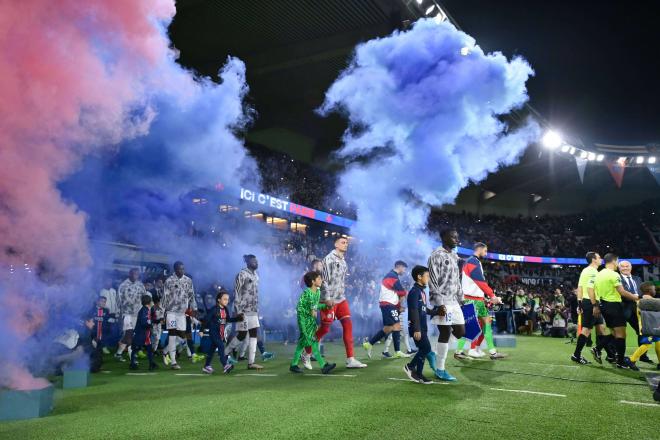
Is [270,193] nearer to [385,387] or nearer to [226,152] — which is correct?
[226,152]

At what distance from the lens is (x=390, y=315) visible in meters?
9.72

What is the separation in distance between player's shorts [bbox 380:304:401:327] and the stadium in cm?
4

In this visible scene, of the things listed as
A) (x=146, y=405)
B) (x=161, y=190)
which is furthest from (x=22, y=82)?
(x=161, y=190)

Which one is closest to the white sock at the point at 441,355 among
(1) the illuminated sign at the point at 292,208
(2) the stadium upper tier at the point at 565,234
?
(1) the illuminated sign at the point at 292,208

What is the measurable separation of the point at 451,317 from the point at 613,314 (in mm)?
3711

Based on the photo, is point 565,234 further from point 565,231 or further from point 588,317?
point 588,317

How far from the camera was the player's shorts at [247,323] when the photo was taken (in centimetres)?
927

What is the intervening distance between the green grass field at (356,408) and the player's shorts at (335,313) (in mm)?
1076

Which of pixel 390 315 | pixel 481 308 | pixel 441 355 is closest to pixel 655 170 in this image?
pixel 481 308

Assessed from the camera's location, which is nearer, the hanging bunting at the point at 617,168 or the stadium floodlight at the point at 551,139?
the stadium floodlight at the point at 551,139

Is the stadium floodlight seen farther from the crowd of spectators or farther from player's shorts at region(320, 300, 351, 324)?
player's shorts at region(320, 300, 351, 324)

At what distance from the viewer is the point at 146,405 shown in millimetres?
5477

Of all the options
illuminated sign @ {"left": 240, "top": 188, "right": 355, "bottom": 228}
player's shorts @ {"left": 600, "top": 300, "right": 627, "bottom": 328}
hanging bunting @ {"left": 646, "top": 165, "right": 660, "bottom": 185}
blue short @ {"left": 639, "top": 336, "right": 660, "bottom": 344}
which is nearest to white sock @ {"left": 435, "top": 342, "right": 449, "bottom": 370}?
player's shorts @ {"left": 600, "top": 300, "right": 627, "bottom": 328}

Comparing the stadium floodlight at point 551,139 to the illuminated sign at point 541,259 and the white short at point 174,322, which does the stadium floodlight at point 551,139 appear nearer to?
the illuminated sign at point 541,259
